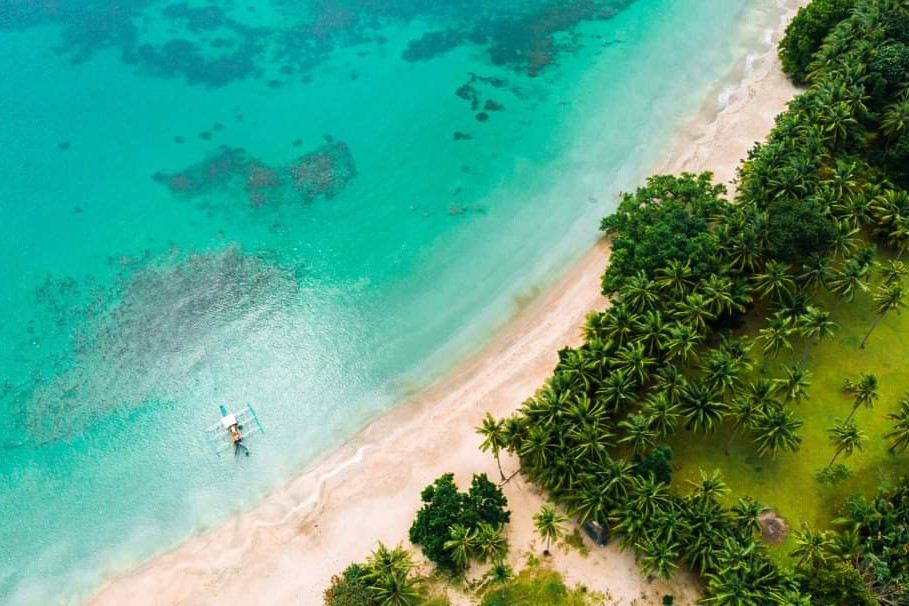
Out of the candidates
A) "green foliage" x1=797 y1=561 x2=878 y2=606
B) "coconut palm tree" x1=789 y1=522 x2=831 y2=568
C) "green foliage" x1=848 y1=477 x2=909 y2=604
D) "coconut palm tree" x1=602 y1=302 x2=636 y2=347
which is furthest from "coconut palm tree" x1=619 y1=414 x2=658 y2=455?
"green foliage" x1=848 y1=477 x2=909 y2=604

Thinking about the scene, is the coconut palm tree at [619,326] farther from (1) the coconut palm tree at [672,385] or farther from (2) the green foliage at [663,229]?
(2) the green foliage at [663,229]

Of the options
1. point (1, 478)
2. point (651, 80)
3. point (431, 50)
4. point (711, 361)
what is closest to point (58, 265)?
point (1, 478)

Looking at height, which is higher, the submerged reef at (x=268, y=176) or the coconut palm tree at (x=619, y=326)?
the submerged reef at (x=268, y=176)

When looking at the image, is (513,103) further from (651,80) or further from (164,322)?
(164,322)

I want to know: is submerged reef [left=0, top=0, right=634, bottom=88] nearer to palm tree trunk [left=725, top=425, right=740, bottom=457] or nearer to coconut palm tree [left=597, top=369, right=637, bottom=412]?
coconut palm tree [left=597, top=369, right=637, bottom=412]

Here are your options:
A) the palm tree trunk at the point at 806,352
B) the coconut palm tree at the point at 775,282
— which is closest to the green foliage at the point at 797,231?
the coconut palm tree at the point at 775,282

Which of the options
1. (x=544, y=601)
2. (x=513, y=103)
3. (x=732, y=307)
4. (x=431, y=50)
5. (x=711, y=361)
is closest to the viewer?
(x=544, y=601)
